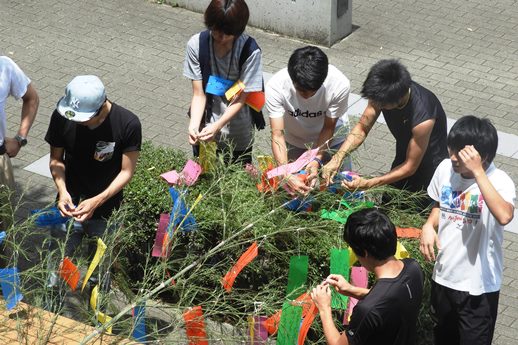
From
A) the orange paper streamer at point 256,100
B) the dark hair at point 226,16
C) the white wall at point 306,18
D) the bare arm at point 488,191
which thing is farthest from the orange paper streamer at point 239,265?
the white wall at point 306,18

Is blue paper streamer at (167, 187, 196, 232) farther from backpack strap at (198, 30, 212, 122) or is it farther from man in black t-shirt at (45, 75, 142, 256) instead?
Answer: backpack strap at (198, 30, 212, 122)

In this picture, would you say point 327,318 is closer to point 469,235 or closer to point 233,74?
point 469,235

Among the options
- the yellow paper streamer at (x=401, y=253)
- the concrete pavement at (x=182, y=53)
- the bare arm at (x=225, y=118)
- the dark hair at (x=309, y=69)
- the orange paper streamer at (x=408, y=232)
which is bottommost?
the concrete pavement at (x=182, y=53)

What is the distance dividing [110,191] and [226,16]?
1166 millimetres

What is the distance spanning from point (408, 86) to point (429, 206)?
0.65 metres

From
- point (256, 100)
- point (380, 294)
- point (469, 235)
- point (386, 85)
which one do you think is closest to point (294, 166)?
point (386, 85)

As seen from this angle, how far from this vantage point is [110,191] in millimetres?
5105

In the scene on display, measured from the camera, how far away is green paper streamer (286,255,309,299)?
15.8ft

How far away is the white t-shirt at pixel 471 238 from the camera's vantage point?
450 centimetres

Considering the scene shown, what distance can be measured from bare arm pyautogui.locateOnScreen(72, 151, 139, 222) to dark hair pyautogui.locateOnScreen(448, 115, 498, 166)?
65.7 inches

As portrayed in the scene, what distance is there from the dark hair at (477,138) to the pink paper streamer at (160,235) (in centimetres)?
155

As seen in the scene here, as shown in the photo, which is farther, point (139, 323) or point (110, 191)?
point (110, 191)

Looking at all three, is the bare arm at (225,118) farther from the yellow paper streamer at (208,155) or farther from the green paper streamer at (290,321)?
the green paper streamer at (290,321)

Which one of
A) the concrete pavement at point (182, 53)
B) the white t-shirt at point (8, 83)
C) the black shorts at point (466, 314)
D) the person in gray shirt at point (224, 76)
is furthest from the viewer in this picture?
the concrete pavement at point (182, 53)
